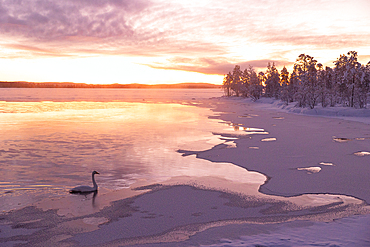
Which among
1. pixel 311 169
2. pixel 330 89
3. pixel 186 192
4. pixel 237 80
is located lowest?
pixel 186 192

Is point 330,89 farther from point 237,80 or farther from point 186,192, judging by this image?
point 186,192

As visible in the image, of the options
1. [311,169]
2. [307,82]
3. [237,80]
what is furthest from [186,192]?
[237,80]

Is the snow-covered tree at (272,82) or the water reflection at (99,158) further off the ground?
the snow-covered tree at (272,82)

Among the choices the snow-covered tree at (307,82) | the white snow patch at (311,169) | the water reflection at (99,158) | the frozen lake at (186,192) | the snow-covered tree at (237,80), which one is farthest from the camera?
the snow-covered tree at (237,80)

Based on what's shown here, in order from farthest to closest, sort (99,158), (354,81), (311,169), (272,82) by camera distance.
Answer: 1. (272,82)
2. (354,81)
3. (99,158)
4. (311,169)

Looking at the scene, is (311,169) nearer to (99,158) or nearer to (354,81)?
(99,158)

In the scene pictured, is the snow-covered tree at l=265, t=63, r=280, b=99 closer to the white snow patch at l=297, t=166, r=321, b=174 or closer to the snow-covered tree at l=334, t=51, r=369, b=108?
the snow-covered tree at l=334, t=51, r=369, b=108

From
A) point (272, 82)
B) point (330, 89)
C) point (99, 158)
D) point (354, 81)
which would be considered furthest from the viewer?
point (272, 82)

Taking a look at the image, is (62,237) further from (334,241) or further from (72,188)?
(334,241)

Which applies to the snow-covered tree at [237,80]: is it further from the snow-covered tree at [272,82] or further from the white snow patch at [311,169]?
the white snow patch at [311,169]

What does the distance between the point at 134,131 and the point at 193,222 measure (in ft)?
53.4

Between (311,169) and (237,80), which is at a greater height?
(237,80)

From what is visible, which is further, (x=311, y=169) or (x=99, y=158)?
(x=99, y=158)

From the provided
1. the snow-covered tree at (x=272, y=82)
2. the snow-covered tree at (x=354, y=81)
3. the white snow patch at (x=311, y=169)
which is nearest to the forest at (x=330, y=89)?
the snow-covered tree at (x=354, y=81)
